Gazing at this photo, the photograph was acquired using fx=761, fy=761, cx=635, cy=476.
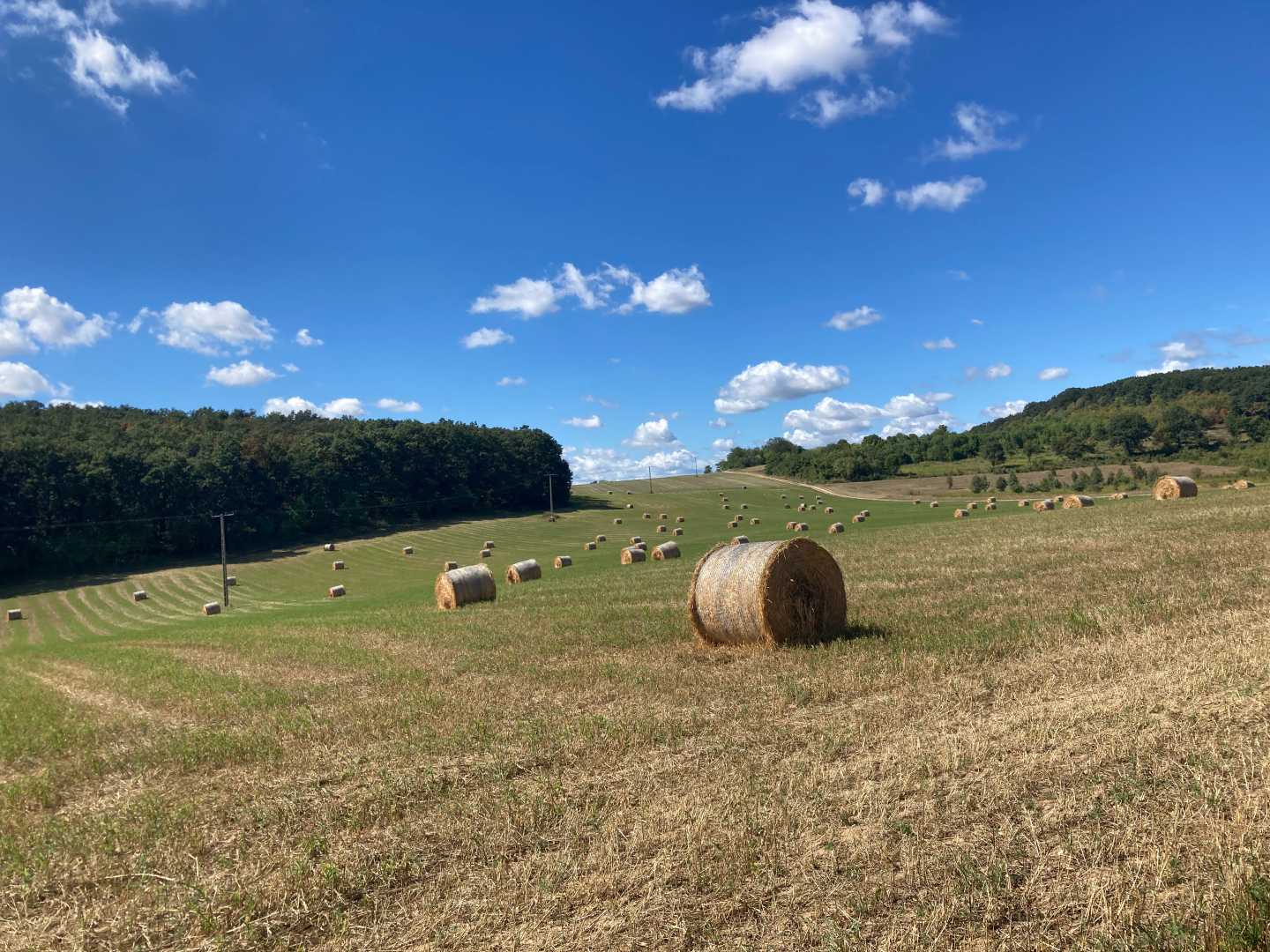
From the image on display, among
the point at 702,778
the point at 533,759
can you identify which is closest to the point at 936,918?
the point at 702,778

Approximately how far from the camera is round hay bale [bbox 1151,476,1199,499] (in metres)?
40.2

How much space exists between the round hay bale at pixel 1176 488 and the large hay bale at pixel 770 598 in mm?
36417

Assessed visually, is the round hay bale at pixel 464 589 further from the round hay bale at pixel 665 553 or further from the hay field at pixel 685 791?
the round hay bale at pixel 665 553

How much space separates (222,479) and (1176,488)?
81.5 meters

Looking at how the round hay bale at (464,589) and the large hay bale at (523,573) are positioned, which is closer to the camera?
the round hay bale at (464,589)

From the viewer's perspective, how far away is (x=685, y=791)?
6.32 m

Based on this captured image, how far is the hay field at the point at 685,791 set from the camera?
449 centimetres

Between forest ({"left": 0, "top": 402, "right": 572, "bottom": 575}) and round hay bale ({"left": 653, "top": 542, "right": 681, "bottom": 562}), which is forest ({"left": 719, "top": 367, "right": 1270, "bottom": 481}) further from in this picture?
round hay bale ({"left": 653, "top": 542, "right": 681, "bottom": 562})

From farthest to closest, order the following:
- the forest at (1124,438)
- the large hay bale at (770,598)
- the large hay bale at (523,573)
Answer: the forest at (1124,438) → the large hay bale at (523,573) → the large hay bale at (770,598)

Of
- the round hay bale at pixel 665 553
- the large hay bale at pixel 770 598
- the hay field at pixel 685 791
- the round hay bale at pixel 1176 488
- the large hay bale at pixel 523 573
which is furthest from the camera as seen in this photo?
the round hay bale at pixel 665 553

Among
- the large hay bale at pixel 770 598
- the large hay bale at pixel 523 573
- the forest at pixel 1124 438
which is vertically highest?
the forest at pixel 1124 438

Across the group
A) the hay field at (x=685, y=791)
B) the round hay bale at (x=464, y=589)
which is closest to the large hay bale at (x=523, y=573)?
the round hay bale at (x=464, y=589)

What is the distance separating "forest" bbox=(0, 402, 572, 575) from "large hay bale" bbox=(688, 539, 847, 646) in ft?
235

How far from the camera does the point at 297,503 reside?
84.5 metres
